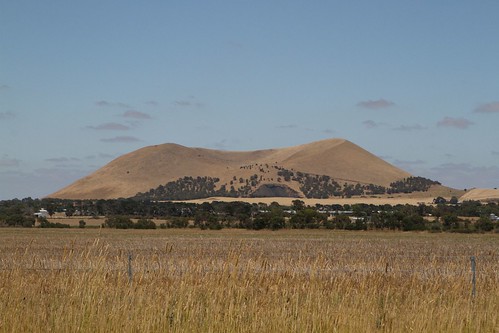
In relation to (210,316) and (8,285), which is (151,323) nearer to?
(210,316)

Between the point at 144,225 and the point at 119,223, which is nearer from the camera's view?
the point at 144,225

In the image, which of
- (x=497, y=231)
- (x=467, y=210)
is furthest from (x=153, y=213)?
(x=497, y=231)

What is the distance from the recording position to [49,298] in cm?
1419

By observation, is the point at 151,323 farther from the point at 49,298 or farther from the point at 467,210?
the point at 467,210

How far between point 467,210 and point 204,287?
11652 cm

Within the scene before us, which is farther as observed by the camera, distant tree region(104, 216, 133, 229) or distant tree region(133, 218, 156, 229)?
distant tree region(104, 216, 133, 229)

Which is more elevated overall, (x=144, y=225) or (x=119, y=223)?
(x=119, y=223)

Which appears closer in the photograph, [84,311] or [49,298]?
[84,311]

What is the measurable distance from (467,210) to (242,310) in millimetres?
117478

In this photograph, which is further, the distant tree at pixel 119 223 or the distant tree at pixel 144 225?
the distant tree at pixel 119 223

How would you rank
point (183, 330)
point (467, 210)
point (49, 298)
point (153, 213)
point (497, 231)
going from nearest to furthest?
point (183, 330) < point (49, 298) < point (497, 231) < point (467, 210) < point (153, 213)

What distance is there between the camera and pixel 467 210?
124562 mm

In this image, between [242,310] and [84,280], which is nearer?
[242,310]

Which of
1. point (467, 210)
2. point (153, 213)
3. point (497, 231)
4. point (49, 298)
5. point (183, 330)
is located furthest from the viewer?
point (153, 213)
